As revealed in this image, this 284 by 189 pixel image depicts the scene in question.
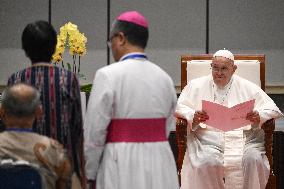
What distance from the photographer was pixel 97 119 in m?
3.20

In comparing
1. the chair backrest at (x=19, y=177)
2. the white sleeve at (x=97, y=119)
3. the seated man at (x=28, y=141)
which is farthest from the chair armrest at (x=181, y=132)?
the chair backrest at (x=19, y=177)

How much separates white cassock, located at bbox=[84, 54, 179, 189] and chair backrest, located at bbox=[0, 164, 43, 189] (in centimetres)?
67

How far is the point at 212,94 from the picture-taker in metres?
5.43

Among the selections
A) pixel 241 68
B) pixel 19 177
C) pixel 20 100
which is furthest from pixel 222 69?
pixel 19 177

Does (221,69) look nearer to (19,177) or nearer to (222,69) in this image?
(222,69)

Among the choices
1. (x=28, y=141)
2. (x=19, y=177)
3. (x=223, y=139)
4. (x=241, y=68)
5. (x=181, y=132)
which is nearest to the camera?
(x=19, y=177)

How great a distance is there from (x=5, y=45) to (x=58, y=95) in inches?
196

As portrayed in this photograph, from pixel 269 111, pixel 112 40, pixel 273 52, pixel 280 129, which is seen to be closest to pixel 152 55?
pixel 273 52

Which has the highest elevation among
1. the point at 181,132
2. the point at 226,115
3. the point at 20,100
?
the point at 20,100

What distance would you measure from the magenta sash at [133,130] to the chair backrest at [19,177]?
2.46ft

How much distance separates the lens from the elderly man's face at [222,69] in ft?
17.0

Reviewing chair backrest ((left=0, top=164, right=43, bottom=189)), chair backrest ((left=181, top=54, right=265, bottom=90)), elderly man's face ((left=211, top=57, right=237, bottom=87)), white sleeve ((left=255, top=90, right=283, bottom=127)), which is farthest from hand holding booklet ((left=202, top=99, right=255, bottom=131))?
chair backrest ((left=0, top=164, right=43, bottom=189))

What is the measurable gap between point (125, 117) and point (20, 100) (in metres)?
0.66

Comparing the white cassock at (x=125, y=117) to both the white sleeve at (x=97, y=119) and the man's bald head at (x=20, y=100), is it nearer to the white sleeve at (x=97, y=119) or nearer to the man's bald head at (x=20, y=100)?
the white sleeve at (x=97, y=119)
